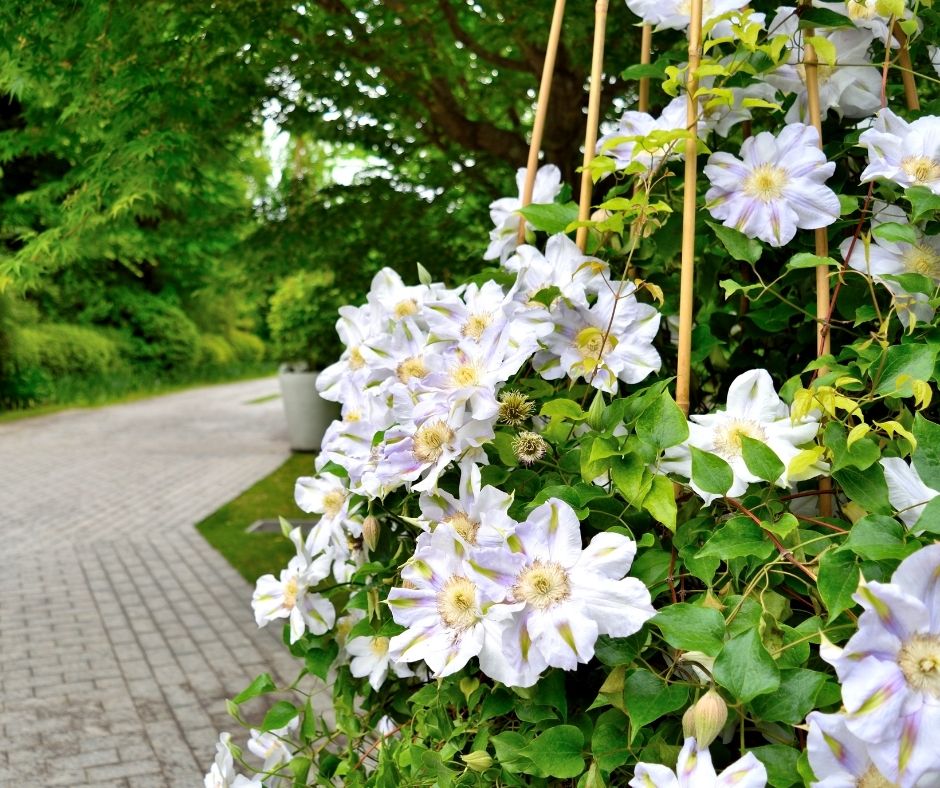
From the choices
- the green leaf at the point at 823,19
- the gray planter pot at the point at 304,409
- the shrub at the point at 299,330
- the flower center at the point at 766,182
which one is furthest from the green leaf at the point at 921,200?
the gray planter pot at the point at 304,409

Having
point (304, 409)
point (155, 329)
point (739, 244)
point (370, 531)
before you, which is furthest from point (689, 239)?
point (155, 329)

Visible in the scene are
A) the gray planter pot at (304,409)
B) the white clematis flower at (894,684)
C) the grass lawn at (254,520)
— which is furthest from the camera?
the gray planter pot at (304,409)

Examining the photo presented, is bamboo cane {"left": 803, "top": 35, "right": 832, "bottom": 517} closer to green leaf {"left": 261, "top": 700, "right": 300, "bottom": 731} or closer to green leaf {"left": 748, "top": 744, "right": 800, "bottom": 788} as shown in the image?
green leaf {"left": 748, "top": 744, "right": 800, "bottom": 788}

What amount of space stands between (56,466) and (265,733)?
375 inches

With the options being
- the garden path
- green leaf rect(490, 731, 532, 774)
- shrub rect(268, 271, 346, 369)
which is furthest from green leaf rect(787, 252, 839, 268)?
shrub rect(268, 271, 346, 369)

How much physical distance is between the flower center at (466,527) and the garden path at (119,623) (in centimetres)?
247

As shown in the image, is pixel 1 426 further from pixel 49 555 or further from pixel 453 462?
pixel 453 462

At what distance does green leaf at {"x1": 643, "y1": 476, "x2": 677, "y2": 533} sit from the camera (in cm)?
82

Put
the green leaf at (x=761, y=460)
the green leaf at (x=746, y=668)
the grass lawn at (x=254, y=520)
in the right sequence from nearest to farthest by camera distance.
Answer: the green leaf at (x=746, y=668)
the green leaf at (x=761, y=460)
the grass lawn at (x=254, y=520)

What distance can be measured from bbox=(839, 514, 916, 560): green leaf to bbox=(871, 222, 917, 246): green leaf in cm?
34

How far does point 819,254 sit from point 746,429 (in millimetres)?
227

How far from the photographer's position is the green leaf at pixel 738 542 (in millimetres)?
776

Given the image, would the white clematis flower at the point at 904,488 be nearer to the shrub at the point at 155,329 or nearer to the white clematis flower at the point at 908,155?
the white clematis flower at the point at 908,155

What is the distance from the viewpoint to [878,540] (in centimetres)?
70
